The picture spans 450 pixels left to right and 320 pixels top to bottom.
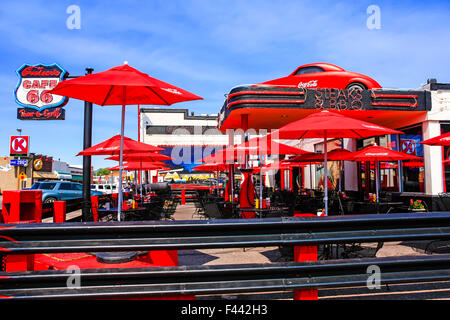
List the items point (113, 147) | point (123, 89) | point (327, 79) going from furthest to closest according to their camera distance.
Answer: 1. point (327, 79)
2. point (113, 147)
3. point (123, 89)

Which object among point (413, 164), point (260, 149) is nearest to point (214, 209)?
point (260, 149)

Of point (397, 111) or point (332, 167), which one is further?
point (332, 167)

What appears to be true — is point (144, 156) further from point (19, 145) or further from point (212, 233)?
point (212, 233)

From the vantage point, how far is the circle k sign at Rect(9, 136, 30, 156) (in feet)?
47.4

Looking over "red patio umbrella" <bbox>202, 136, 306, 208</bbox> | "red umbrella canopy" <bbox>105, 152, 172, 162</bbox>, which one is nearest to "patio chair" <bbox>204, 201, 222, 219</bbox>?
"red patio umbrella" <bbox>202, 136, 306, 208</bbox>

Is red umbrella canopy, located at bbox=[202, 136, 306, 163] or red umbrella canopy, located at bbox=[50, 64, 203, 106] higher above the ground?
red umbrella canopy, located at bbox=[50, 64, 203, 106]

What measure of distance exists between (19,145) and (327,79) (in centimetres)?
1300

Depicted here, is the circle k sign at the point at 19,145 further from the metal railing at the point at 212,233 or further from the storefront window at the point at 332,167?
the storefront window at the point at 332,167

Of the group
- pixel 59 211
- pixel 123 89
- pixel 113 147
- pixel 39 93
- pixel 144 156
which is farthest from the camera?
pixel 144 156

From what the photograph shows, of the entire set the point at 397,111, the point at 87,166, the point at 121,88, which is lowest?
the point at 87,166

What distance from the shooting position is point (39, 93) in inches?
385

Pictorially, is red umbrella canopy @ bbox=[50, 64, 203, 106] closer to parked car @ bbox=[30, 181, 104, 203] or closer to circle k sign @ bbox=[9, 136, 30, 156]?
circle k sign @ bbox=[9, 136, 30, 156]

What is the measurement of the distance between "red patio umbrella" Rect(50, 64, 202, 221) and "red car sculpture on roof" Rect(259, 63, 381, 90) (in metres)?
7.30

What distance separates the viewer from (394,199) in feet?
43.1
